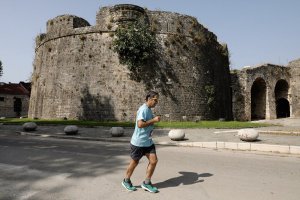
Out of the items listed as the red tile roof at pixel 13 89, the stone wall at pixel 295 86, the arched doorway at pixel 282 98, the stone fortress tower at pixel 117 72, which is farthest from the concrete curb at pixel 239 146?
the red tile roof at pixel 13 89

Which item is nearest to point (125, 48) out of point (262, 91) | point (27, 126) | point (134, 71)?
point (134, 71)

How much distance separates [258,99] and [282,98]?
426cm

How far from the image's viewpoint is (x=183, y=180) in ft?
19.9

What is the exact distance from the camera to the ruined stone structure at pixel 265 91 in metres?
31.5

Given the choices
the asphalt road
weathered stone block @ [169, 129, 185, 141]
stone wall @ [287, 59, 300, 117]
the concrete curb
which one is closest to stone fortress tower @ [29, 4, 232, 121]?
the concrete curb

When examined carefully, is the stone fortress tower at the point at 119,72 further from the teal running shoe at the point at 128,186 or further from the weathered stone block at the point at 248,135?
the teal running shoe at the point at 128,186

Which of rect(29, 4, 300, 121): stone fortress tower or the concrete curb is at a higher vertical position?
rect(29, 4, 300, 121): stone fortress tower

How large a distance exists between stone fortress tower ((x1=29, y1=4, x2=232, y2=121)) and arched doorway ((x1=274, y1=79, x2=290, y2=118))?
1194 cm

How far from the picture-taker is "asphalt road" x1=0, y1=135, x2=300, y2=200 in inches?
203

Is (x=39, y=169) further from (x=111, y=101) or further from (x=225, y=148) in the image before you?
(x=111, y=101)

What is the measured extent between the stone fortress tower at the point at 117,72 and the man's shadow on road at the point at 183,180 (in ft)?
58.6

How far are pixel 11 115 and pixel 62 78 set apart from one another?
29.1 meters

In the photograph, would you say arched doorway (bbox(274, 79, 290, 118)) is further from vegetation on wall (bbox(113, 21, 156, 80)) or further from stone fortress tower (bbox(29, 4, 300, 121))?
vegetation on wall (bbox(113, 21, 156, 80))

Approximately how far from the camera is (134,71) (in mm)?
24562
